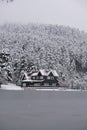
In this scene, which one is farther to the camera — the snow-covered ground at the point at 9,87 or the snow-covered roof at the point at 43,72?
the snow-covered roof at the point at 43,72

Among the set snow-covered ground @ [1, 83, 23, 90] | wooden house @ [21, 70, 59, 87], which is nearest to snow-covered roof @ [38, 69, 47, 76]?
wooden house @ [21, 70, 59, 87]

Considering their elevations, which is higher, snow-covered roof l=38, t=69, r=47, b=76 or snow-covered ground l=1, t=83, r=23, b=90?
snow-covered roof l=38, t=69, r=47, b=76

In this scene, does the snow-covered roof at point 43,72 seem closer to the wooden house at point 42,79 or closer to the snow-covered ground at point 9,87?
the wooden house at point 42,79

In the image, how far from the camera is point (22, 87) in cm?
4344

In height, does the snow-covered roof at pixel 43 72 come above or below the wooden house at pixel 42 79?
above

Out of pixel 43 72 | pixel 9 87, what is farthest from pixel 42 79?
pixel 9 87

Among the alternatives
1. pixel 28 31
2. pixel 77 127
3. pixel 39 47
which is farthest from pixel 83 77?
pixel 77 127

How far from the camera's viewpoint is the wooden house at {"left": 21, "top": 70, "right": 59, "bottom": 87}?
4497cm

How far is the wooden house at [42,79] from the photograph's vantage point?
45.0 meters

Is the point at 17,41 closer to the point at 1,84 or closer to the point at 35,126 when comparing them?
the point at 1,84

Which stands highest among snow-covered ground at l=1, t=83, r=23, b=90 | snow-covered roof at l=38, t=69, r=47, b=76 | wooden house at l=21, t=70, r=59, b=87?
snow-covered roof at l=38, t=69, r=47, b=76

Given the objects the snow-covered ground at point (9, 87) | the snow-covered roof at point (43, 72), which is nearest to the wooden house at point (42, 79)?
the snow-covered roof at point (43, 72)

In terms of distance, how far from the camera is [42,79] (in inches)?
1820

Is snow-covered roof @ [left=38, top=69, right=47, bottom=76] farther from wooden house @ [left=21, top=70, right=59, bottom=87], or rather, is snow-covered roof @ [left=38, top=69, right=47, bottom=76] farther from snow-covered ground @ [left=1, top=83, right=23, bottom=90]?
snow-covered ground @ [left=1, top=83, right=23, bottom=90]
